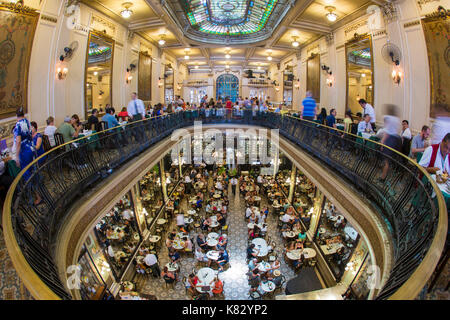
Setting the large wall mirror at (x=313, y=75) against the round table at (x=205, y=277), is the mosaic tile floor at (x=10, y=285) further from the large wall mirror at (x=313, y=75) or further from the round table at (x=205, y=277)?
the large wall mirror at (x=313, y=75)

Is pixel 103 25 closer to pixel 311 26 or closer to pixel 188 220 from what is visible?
pixel 311 26

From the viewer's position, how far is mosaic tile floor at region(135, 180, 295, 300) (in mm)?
7774

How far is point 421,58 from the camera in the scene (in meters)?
6.59

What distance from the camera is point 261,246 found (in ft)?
30.4

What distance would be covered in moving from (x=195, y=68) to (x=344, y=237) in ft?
68.2

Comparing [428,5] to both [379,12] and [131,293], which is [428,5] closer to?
[379,12]

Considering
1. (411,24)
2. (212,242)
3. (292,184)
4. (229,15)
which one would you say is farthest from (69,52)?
(292,184)

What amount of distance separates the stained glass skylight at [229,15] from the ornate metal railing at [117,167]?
24.0 ft

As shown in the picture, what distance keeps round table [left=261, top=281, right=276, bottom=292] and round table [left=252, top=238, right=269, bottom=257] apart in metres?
1.16

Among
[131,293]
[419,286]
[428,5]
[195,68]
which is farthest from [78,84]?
[195,68]

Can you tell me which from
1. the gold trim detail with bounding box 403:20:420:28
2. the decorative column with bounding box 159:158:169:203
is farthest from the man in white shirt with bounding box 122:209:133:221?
the gold trim detail with bounding box 403:20:420:28

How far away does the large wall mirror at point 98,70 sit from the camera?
341 inches

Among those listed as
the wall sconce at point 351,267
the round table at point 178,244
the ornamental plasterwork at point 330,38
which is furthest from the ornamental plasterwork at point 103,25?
the wall sconce at point 351,267

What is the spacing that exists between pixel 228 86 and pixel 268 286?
20.0 meters
